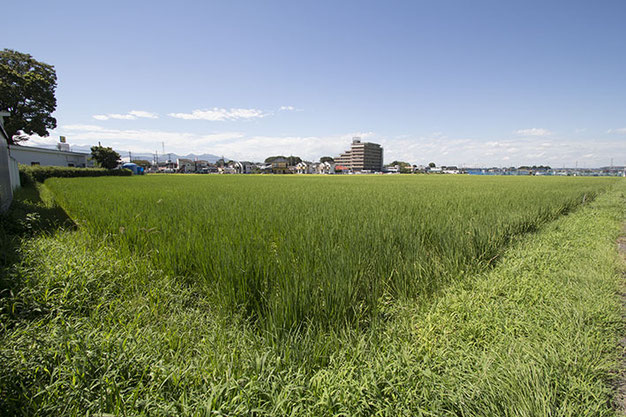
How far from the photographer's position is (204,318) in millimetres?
2234

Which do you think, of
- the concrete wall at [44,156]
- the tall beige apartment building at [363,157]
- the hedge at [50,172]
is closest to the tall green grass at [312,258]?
the hedge at [50,172]

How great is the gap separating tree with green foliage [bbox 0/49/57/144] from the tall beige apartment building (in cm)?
10463

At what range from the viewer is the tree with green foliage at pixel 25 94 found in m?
27.8

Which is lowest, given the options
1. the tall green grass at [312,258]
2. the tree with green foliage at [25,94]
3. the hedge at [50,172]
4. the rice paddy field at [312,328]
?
the rice paddy field at [312,328]

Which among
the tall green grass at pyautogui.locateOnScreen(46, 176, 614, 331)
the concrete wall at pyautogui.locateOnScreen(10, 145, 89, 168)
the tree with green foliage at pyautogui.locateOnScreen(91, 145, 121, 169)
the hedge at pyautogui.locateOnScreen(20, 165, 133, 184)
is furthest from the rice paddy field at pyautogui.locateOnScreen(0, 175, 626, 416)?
the tree with green foliage at pyautogui.locateOnScreen(91, 145, 121, 169)

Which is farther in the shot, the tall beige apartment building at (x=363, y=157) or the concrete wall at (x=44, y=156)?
the tall beige apartment building at (x=363, y=157)

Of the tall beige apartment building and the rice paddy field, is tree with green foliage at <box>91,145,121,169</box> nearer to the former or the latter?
the rice paddy field

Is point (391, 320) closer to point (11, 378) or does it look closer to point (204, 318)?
point (204, 318)

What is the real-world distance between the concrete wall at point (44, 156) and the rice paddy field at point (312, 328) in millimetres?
36940

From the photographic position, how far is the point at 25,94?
29.0 metres

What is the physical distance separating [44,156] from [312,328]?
49729 millimetres

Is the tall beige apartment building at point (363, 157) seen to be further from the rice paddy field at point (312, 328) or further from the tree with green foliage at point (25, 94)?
the rice paddy field at point (312, 328)

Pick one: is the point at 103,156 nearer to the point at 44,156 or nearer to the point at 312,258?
the point at 44,156

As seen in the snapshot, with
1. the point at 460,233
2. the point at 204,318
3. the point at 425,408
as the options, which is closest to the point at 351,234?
the point at 460,233
